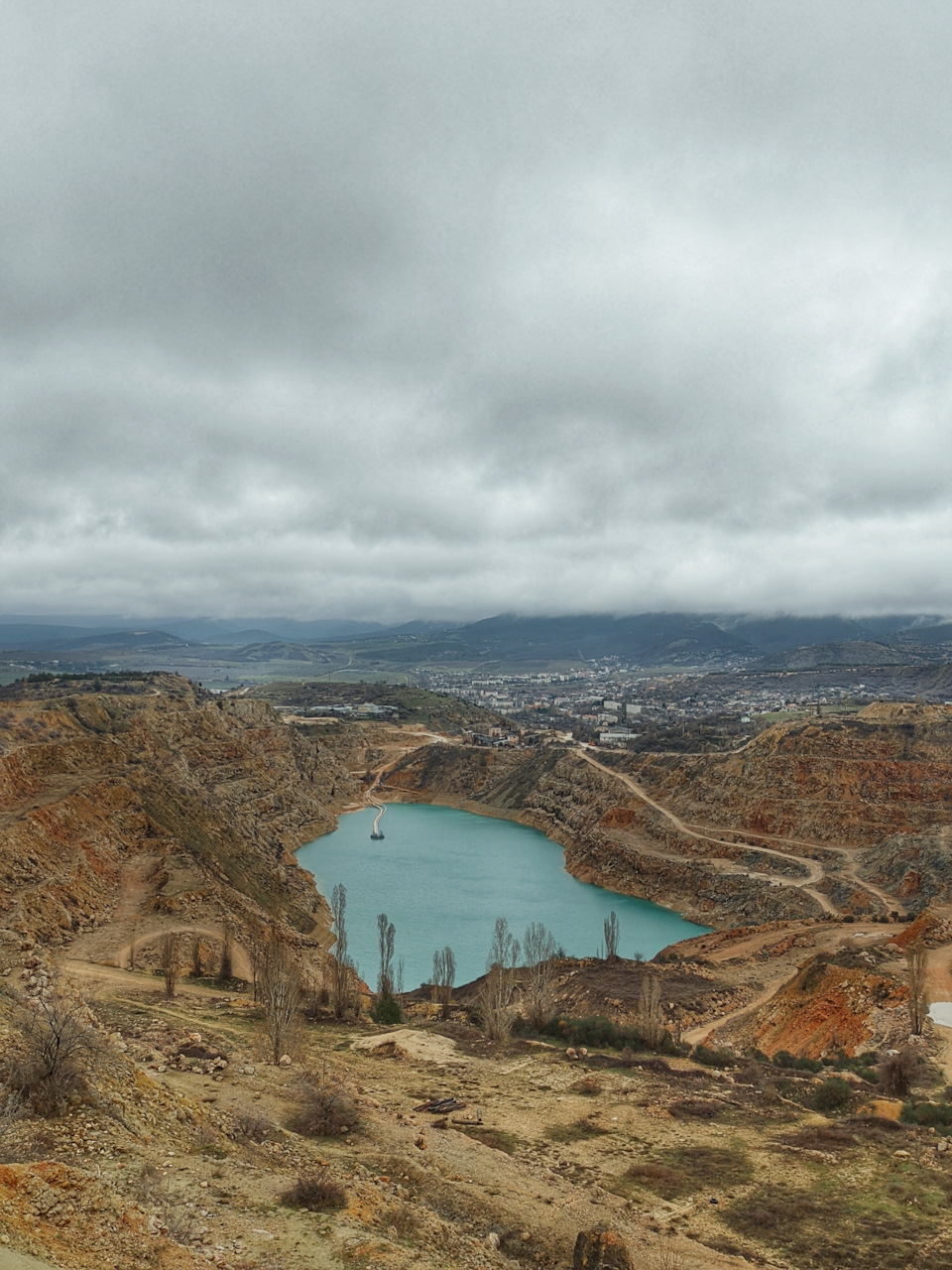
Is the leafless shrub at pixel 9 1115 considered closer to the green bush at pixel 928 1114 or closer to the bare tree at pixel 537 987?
the green bush at pixel 928 1114

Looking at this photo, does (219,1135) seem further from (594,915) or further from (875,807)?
(875,807)

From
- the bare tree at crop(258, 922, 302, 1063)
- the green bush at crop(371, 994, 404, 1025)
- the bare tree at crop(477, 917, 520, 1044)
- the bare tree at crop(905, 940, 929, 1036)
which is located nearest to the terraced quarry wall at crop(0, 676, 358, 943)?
the green bush at crop(371, 994, 404, 1025)

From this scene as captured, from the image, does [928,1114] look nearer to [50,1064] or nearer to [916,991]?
[916,991]

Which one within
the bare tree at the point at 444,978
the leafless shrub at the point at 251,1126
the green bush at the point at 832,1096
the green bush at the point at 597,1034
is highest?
the leafless shrub at the point at 251,1126

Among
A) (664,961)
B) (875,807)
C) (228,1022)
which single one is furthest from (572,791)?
(228,1022)

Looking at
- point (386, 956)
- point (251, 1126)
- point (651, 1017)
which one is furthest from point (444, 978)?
point (251, 1126)

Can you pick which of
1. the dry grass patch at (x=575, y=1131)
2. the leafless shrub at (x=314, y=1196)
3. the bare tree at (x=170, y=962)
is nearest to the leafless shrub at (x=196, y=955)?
the bare tree at (x=170, y=962)
